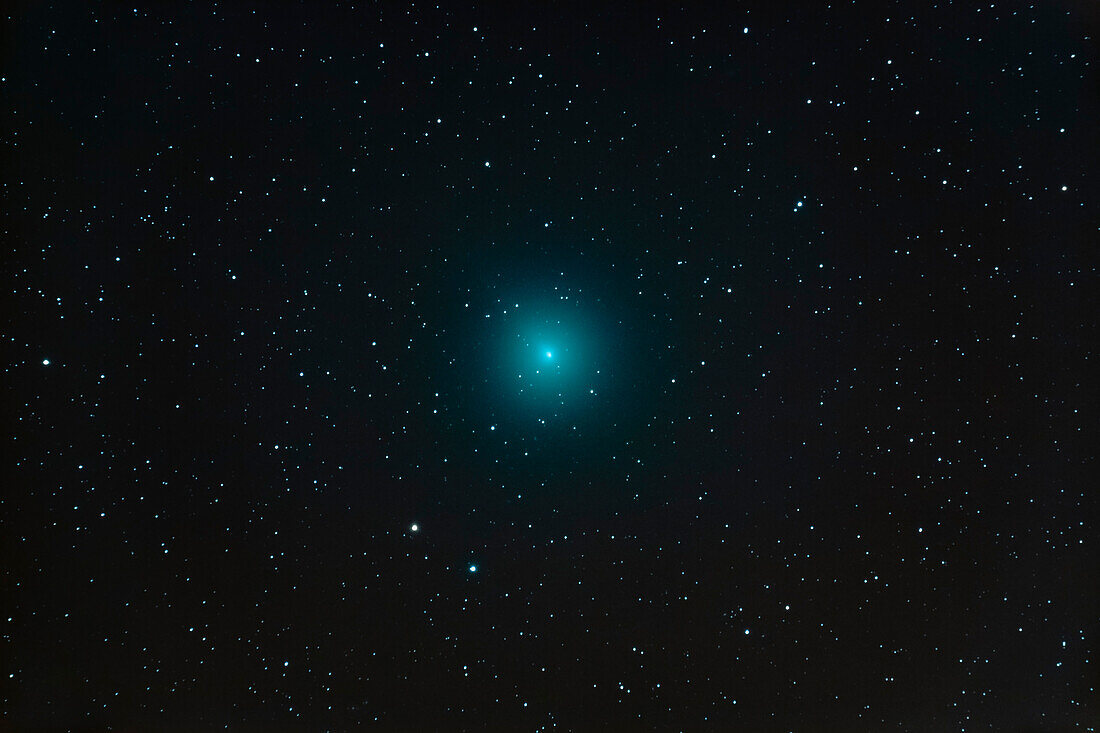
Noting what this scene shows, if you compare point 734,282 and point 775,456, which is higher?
point 734,282

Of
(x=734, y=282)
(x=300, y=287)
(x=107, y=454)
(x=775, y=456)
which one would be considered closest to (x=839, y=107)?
(x=734, y=282)

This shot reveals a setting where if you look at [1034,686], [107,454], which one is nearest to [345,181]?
[107,454]

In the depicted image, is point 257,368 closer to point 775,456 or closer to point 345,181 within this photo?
point 345,181

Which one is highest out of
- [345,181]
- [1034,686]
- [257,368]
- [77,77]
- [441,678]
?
[77,77]

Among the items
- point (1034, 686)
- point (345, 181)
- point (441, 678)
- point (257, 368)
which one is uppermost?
point (345, 181)

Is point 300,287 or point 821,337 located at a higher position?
point 300,287

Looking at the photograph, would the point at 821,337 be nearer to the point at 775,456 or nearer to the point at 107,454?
the point at 775,456
